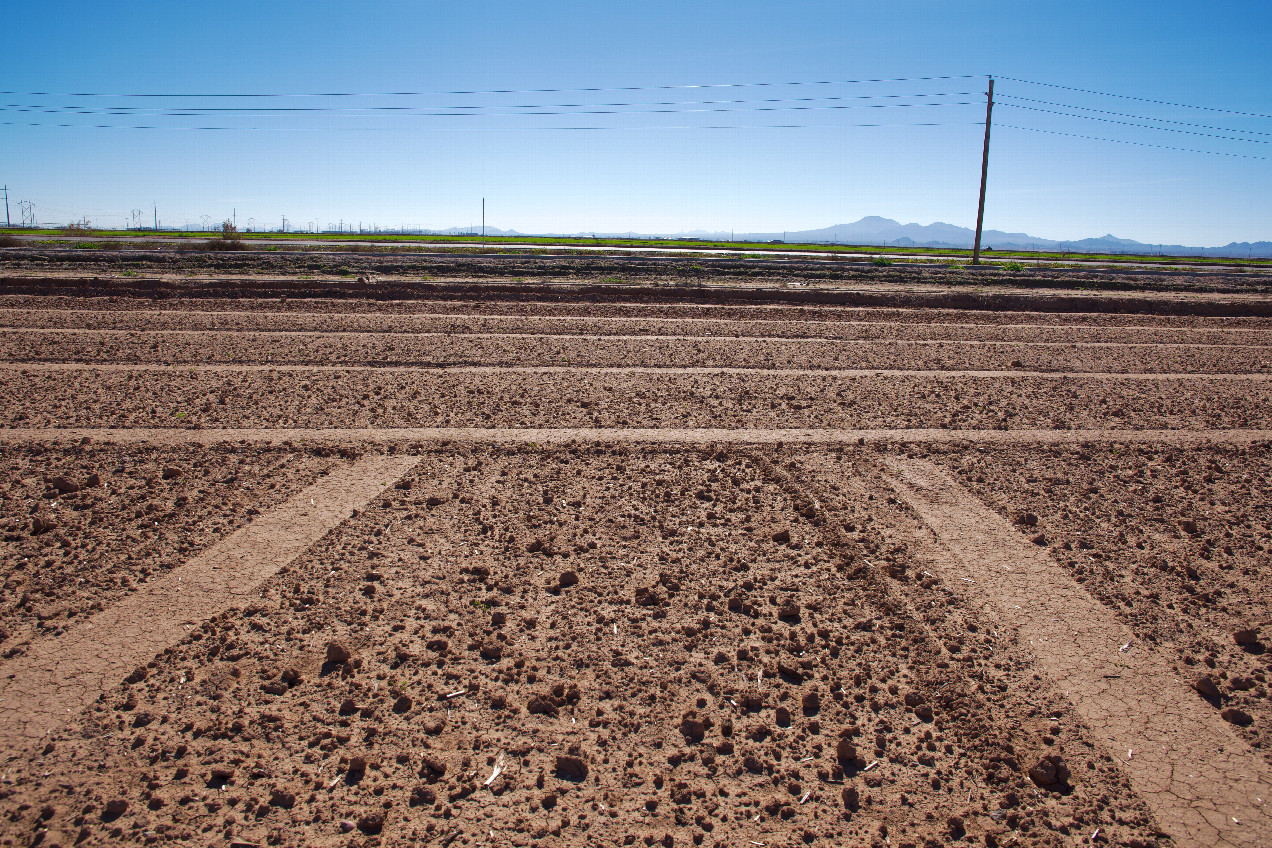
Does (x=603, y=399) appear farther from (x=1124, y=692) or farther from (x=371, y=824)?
(x=371, y=824)

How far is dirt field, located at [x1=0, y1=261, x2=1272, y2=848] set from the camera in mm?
2998

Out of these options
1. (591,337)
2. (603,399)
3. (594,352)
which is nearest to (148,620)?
(603,399)

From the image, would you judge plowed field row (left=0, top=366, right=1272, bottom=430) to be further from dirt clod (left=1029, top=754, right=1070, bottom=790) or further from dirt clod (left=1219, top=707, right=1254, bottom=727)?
dirt clod (left=1029, top=754, right=1070, bottom=790)

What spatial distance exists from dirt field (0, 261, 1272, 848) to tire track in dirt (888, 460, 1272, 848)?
19mm

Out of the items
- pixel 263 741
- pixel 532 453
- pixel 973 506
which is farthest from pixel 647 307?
pixel 263 741

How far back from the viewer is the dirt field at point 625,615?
3.00 metres

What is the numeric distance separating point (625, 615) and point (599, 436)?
139 inches

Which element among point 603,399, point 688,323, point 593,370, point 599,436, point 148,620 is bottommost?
point 148,620

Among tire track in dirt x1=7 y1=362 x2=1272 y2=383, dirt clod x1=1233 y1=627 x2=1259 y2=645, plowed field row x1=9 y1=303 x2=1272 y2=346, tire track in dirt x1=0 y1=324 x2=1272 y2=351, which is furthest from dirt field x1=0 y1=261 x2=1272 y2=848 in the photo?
plowed field row x1=9 y1=303 x2=1272 y2=346

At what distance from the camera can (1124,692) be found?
3.77 metres

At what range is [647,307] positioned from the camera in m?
17.0

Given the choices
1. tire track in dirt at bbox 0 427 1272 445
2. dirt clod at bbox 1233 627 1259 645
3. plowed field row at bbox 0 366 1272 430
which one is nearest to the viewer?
dirt clod at bbox 1233 627 1259 645

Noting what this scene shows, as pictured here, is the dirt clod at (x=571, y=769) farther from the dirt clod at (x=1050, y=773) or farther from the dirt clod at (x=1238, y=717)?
the dirt clod at (x=1238, y=717)

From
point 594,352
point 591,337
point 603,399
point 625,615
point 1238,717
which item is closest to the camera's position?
point 1238,717
